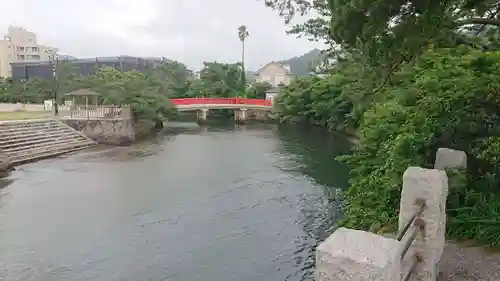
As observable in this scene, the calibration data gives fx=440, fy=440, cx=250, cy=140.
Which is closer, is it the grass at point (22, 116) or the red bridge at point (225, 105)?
the grass at point (22, 116)

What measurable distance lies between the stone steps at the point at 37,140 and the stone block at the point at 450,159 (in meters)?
15.2

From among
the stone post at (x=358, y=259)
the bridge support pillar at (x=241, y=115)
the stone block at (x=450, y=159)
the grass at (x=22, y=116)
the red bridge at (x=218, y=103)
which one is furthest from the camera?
the bridge support pillar at (x=241, y=115)

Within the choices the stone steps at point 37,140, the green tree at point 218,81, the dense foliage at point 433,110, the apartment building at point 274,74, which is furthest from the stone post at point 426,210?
the apartment building at point 274,74

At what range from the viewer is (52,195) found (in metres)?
11.5

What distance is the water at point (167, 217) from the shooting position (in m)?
7.14

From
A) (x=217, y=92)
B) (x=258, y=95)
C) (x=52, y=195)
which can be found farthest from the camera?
(x=258, y=95)

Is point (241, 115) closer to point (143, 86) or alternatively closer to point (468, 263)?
point (143, 86)

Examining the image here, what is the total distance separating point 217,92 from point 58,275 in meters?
36.8

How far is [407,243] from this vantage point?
2.46 metres

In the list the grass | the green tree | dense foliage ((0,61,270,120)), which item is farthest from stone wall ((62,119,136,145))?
the green tree

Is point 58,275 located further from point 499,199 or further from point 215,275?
point 499,199

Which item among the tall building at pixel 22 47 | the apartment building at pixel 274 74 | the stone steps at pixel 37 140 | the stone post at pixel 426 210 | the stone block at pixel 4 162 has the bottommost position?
the stone block at pixel 4 162

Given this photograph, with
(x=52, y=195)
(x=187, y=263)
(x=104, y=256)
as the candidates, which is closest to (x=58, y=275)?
(x=104, y=256)

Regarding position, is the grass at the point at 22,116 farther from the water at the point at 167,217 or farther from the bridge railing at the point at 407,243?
the bridge railing at the point at 407,243
